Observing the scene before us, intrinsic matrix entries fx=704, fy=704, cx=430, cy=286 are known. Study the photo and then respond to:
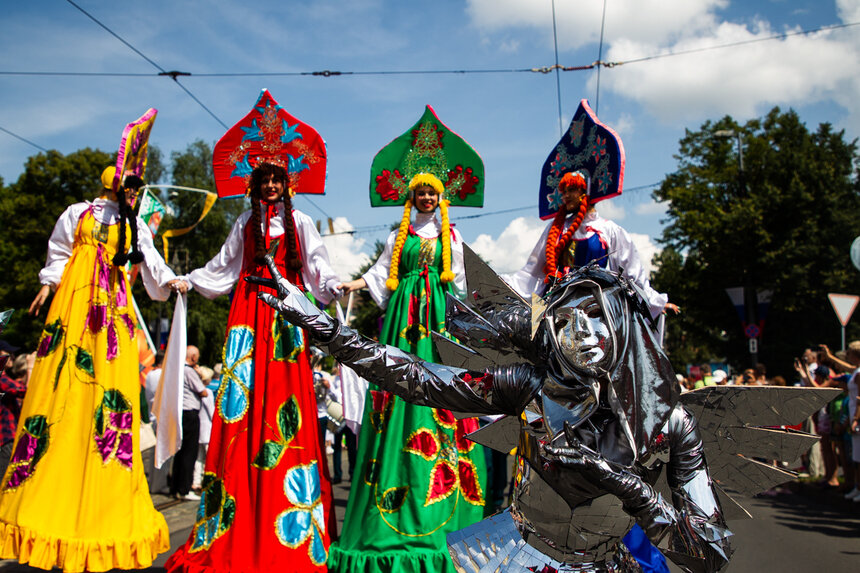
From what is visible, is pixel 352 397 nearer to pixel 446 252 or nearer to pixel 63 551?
pixel 446 252

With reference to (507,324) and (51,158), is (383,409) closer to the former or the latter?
(507,324)

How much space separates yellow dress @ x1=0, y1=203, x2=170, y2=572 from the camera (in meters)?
3.71

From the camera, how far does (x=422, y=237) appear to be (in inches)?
177

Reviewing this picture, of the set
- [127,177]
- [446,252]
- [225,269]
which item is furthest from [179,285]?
[446,252]

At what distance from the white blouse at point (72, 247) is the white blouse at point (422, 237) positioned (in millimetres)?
1228

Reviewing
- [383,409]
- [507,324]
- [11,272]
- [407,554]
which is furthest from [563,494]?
[11,272]

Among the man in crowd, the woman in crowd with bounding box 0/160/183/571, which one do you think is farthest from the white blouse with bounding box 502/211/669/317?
the man in crowd

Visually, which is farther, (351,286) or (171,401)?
(351,286)

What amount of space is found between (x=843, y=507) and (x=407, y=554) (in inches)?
245

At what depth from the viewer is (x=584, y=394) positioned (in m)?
1.98

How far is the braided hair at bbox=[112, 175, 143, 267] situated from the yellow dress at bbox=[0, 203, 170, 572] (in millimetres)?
79

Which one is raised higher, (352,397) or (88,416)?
(352,397)

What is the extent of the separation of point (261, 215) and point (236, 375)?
970 millimetres

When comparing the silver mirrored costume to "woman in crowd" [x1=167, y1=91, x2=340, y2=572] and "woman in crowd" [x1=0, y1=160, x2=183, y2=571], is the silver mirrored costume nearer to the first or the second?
"woman in crowd" [x1=167, y1=91, x2=340, y2=572]
